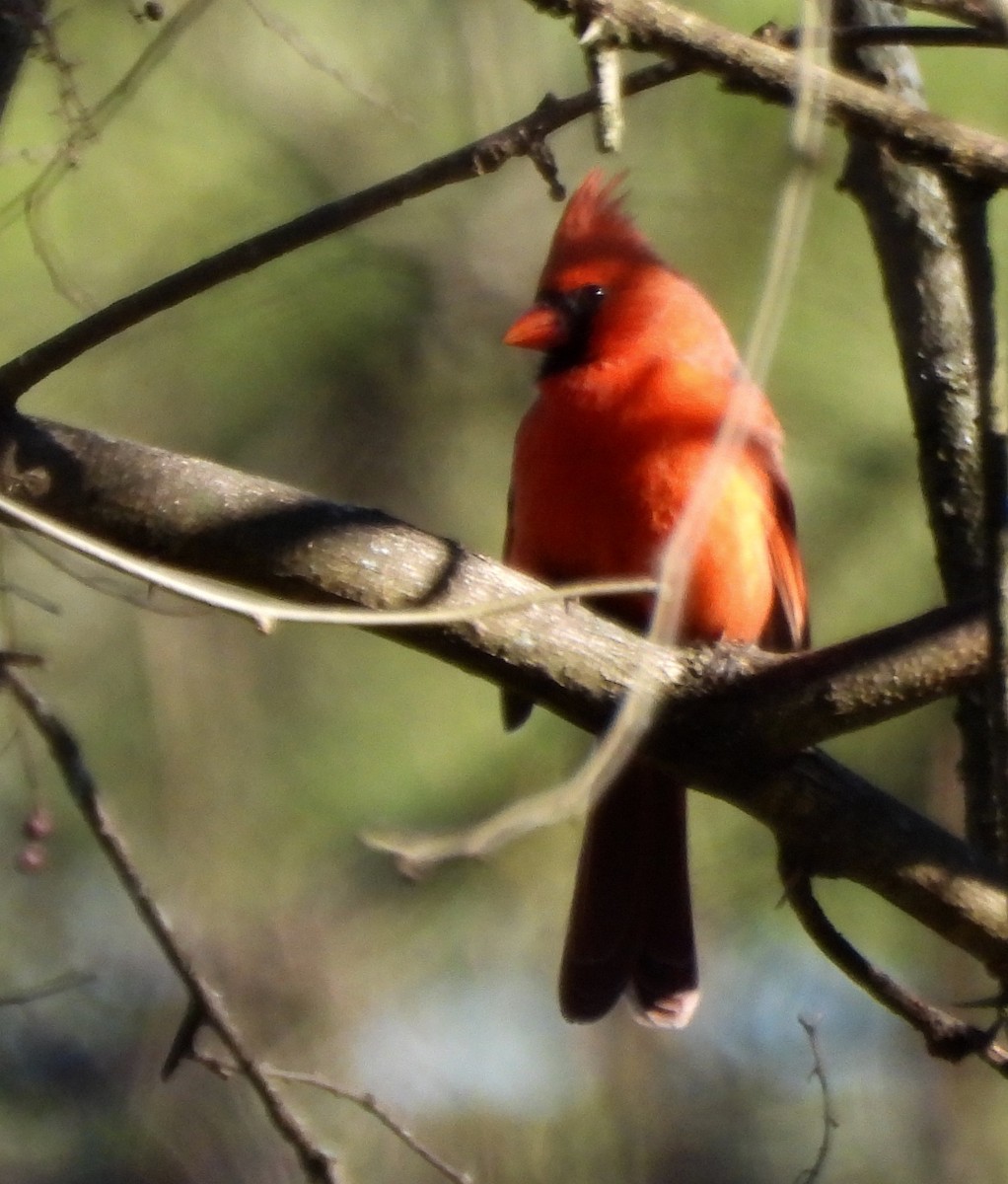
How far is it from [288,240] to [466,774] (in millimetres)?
2789

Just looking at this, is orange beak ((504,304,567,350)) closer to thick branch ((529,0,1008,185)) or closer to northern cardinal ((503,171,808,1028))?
northern cardinal ((503,171,808,1028))

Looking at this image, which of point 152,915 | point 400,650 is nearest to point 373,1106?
point 152,915

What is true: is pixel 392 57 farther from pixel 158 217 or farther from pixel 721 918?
pixel 721 918

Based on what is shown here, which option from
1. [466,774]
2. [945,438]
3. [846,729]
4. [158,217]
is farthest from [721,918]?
[846,729]

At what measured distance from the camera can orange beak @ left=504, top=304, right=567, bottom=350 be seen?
132 inches

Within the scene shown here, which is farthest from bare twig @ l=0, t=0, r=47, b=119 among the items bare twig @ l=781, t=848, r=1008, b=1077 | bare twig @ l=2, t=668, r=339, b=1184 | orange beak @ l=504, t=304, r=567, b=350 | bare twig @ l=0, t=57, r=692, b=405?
bare twig @ l=781, t=848, r=1008, b=1077

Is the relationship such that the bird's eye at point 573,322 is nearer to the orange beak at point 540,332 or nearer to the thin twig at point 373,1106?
the orange beak at point 540,332

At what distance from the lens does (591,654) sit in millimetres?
2092

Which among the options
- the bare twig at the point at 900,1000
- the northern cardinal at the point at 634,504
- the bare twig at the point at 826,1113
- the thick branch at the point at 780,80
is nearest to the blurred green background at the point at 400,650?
the northern cardinal at the point at 634,504

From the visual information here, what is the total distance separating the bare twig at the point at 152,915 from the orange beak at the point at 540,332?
4.56 ft

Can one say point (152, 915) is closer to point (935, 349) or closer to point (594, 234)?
point (935, 349)

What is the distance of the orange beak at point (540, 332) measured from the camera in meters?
3.36

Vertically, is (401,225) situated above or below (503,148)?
below

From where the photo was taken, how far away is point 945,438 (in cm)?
296
